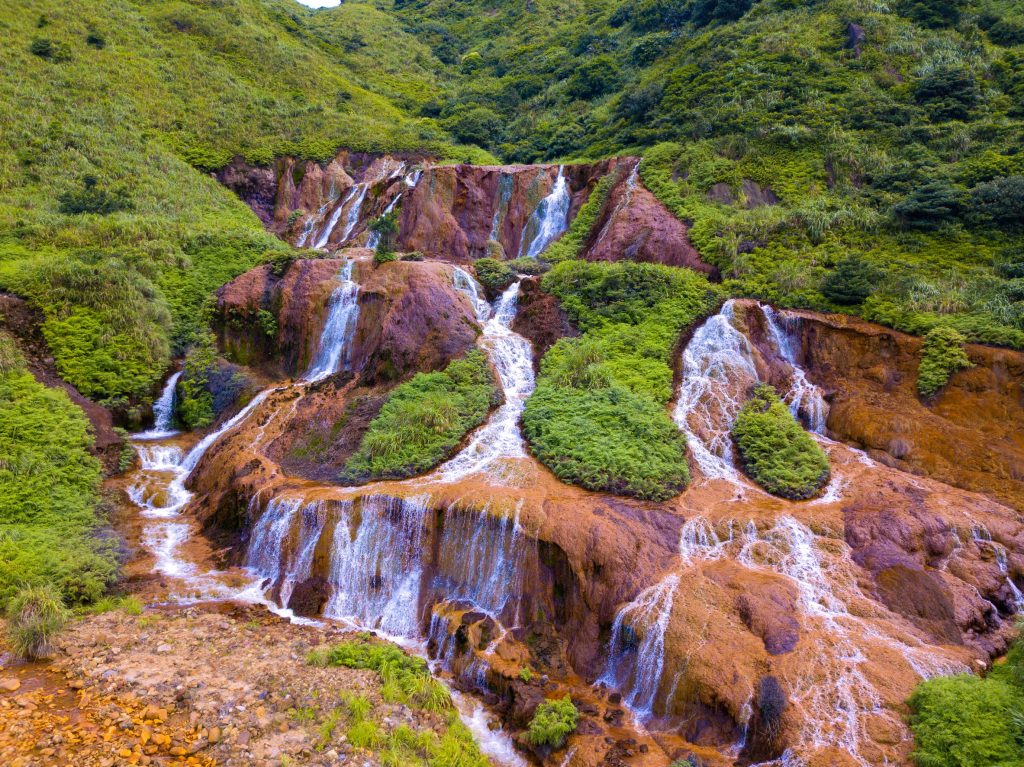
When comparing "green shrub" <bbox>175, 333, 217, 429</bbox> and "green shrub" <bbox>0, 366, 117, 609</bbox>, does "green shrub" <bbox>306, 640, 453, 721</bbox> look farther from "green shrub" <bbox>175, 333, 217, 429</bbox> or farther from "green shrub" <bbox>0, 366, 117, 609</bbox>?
"green shrub" <bbox>175, 333, 217, 429</bbox>

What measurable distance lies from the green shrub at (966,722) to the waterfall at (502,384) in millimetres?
9246

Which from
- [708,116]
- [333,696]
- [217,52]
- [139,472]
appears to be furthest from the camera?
[217,52]

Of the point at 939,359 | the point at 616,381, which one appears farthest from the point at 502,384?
the point at 939,359

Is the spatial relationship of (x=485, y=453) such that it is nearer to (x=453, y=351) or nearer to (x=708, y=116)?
(x=453, y=351)

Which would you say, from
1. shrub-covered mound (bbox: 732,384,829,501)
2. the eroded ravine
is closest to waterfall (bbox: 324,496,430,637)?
the eroded ravine

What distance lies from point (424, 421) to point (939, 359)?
579 inches

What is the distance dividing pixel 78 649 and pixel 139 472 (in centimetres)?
887

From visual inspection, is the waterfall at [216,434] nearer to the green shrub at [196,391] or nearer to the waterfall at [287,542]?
the green shrub at [196,391]

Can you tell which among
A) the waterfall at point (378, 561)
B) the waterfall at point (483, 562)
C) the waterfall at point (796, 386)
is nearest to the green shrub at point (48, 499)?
the waterfall at point (378, 561)

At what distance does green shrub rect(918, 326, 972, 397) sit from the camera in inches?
573

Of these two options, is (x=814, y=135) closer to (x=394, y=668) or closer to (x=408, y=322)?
(x=408, y=322)

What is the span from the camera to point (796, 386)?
1655 centimetres

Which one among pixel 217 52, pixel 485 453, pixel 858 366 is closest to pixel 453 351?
pixel 485 453

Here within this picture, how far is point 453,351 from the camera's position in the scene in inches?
719
